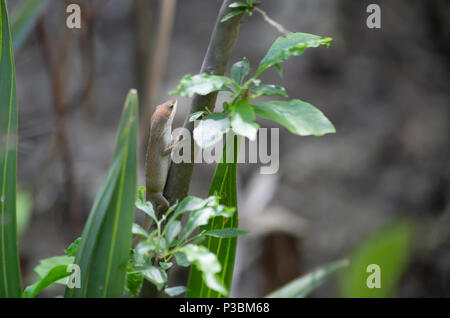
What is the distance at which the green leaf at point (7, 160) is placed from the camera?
2.02 feet

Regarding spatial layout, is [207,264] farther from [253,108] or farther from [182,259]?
[253,108]

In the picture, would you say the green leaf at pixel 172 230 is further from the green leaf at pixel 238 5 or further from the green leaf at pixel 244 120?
the green leaf at pixel 238 5

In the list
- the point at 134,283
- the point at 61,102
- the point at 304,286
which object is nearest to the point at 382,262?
the point at 304,286

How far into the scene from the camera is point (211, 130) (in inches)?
19.0

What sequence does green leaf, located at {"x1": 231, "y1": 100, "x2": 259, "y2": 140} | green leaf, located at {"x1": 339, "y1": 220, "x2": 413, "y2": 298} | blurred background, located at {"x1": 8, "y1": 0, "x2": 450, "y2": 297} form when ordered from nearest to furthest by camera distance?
1. green leaf, located at {"x1": 231, "y1": 100, "x2": 259, "y2": 140}
2. green leaf, located at {"x1": 339, "y1": 220, "x2": 413, "y2": 298}
3. blurred background, located at {"x1": 8, "y1": 0, "x2": 450, "y2": 297}

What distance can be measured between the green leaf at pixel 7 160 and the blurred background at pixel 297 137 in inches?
49.0

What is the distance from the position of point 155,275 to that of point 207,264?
9 cm

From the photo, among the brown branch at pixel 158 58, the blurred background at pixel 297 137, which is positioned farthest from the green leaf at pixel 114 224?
the brown branch at pixel 158 58

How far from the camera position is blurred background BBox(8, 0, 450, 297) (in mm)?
2096

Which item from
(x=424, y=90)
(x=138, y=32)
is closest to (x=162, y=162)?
(x=138, y=32)

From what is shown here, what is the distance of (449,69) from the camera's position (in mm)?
2715

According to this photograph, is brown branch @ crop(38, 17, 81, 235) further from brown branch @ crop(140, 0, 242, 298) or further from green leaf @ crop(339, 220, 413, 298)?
brown branch @ crop(140, 0, 242, 298)

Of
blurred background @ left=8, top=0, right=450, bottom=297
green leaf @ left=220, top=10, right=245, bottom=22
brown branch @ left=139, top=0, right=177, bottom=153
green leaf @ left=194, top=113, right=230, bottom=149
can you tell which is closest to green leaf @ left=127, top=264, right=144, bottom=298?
green leaf @ left=194, top=113, right=230, bottom=149

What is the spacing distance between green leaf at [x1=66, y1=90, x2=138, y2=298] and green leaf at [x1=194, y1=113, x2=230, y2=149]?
73 mm
